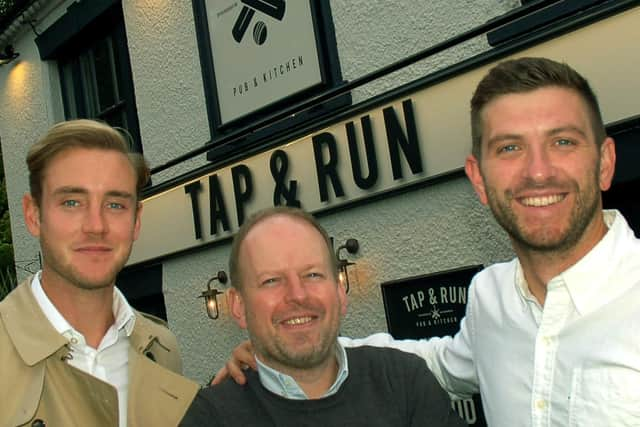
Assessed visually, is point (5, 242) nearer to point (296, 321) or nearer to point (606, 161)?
point (296, 321)

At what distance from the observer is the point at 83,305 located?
258 centimetres

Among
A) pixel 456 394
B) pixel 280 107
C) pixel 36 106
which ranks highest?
pixel 36 106

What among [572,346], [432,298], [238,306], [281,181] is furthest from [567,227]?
[281,181]

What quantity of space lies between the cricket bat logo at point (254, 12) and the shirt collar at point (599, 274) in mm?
3732

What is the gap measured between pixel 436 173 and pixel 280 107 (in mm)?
1717

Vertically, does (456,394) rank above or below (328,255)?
below

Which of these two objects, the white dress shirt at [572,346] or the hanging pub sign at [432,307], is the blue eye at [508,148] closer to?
the white dress shirt at [572,346]

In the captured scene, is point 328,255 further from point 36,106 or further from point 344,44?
point 36,106

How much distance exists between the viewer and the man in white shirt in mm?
1940

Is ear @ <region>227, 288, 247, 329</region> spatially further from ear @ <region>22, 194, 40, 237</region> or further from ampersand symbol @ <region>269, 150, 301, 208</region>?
ampersand symbol @ <region>269, 150, 301, 208</region>

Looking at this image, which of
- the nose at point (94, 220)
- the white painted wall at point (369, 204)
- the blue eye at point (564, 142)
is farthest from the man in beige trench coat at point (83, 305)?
the white painted wall at point (369, 204)

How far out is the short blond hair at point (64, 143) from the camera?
2.60m

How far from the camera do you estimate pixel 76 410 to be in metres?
2.39

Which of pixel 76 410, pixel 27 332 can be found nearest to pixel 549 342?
pixel 76 410
